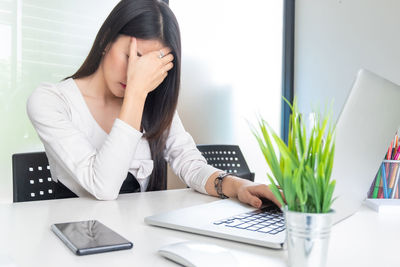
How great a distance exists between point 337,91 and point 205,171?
170cm

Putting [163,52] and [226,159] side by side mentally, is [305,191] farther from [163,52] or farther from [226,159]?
[226,159]

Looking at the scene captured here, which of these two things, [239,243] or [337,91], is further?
[337,91]

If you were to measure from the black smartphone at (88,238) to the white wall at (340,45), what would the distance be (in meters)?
1.71

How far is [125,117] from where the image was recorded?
1131 millimetres

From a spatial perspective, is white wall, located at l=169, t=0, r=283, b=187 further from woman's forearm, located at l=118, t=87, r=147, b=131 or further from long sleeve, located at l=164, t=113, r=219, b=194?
woman's forearm, located at l=118, t=87, r=147, b=131

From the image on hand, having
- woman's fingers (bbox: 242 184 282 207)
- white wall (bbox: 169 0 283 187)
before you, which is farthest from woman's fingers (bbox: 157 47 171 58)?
white wall (bbox: 169 0 283 187)

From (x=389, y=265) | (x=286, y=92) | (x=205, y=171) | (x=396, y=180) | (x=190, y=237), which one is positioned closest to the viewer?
(x=389, y=265)

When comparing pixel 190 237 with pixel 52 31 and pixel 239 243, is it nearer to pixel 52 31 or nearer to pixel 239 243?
pixel 239 243

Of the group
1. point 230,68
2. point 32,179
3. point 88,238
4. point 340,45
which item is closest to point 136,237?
point 88,238

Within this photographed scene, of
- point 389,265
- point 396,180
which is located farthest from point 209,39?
point 389,265

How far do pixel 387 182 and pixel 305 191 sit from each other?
676 mm

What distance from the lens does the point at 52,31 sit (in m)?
2.15

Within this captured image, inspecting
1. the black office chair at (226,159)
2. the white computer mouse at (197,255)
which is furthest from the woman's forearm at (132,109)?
the white computer mouse at (197,255)

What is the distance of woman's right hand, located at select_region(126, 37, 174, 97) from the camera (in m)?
1.20
